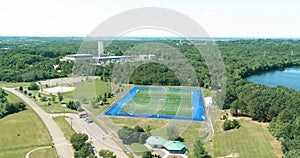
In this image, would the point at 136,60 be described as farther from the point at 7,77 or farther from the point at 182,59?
the point at 7,77

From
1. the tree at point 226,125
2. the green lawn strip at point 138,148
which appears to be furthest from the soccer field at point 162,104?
the green lawn strip at point 138,148

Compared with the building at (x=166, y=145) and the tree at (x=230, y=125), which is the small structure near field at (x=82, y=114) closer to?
the building at (x=166, y=145)

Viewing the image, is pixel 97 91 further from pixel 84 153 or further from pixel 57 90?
pixel 84 153

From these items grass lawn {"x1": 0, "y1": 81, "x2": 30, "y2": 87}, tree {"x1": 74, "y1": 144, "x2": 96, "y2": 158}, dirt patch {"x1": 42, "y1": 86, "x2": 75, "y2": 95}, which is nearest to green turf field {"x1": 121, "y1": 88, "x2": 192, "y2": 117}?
tree {"x1": 74, "y1": 144, "x2": 96, "y2": 158}

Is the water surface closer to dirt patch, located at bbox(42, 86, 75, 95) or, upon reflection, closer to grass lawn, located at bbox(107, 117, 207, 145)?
grass lawn, located at bbox(107, 117, 207, 145)

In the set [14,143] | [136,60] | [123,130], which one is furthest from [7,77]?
[123,130]

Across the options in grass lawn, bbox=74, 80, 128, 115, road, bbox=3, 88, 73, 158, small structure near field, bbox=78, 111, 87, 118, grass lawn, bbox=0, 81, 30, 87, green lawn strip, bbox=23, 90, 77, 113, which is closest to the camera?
road, bbox=3, 88, 73, 158
